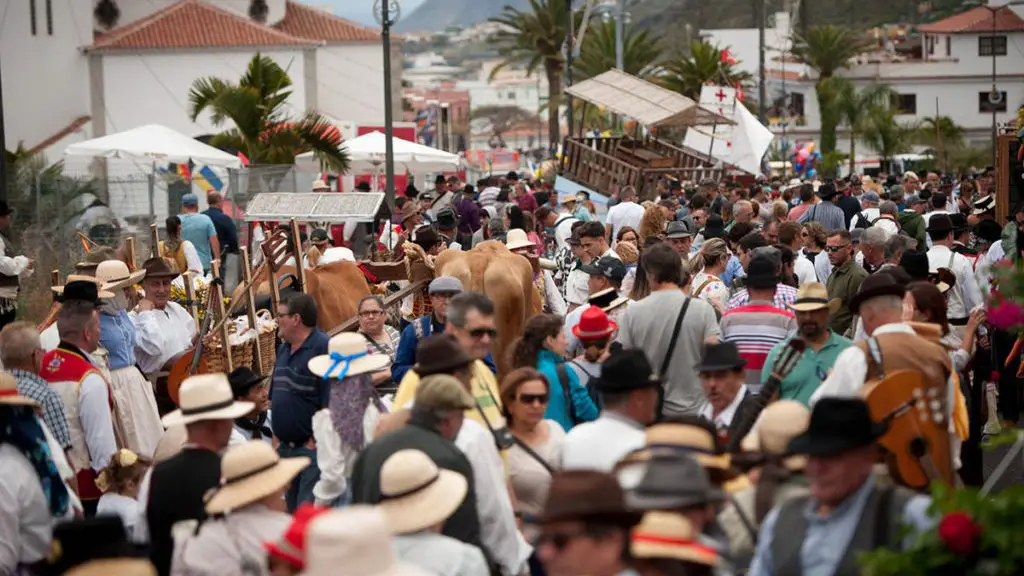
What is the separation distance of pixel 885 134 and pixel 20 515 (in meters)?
67.2

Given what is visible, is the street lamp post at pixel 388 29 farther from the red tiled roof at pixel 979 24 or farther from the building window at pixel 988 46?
the building window at pixel 988 46

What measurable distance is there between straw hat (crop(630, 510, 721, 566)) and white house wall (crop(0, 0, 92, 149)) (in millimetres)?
48800

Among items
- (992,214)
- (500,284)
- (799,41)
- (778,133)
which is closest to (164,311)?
(500,284)

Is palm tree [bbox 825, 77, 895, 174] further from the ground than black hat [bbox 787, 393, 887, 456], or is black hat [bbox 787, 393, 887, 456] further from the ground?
palm tree [bbox 825, 77, 895, 174]

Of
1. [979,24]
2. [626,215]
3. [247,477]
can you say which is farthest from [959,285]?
[979,24]

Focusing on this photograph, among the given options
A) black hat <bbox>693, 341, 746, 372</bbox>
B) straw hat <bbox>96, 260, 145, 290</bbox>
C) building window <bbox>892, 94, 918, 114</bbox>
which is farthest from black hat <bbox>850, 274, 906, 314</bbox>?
building window <bbox>892, 94, 918, 114</bbox>

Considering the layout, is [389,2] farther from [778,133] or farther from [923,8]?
[923,8]

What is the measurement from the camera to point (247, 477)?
6586 mm

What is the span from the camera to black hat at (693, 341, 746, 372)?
811cm

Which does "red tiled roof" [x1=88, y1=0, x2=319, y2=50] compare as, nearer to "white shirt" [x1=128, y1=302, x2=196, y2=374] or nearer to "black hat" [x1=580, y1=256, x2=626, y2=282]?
"white shirt" [x1=128, y1=302, x2=196, y2=374]

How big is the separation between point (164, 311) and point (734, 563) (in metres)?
7.31

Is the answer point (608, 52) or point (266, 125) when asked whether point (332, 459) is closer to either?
point (266, 125)

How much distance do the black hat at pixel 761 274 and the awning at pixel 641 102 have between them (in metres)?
20.3

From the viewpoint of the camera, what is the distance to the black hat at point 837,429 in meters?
5.45
